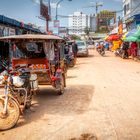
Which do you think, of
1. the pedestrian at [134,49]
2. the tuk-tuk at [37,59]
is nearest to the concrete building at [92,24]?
the pedestrian at [134,49]

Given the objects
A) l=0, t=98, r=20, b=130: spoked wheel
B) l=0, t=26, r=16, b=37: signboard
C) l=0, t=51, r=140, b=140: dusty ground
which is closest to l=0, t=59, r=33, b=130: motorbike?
l=0, t=98, r=20, b=130: spoked wheel

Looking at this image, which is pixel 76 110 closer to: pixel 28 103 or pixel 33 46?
pixel 28 103

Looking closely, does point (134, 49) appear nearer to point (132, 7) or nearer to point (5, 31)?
point (5, 31)

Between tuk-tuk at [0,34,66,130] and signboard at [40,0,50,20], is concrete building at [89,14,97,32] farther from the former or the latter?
tuk-tuk at [0,34,66,130]

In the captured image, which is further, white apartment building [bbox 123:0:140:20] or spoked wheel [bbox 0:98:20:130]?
white apartment building [bbox 123:0:140:20]

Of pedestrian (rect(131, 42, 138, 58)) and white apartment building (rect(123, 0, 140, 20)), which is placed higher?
white apartment building (rect(123, 0, 140, 20))

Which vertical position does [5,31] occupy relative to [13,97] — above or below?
above

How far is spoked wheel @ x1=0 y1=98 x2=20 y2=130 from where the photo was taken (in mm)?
7324

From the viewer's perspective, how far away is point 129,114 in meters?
8.48

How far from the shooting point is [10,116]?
743cm

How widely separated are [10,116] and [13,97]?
1.52 ft

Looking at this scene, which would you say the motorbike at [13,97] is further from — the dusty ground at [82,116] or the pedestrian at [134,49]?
the pedestrian at [134,49]

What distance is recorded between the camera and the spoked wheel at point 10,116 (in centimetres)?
732

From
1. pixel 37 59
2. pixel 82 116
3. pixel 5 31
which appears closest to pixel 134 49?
pixel 5 31
